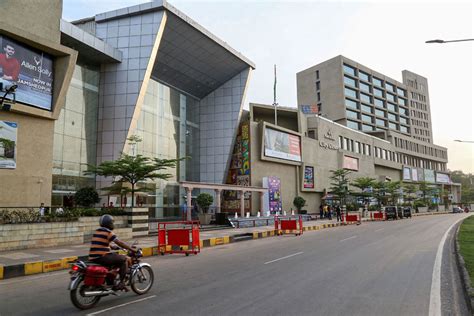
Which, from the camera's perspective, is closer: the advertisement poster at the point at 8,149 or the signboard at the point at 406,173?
the advertisement poster at the point at 8,149

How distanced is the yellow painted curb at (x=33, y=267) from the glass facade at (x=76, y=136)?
1613 cm

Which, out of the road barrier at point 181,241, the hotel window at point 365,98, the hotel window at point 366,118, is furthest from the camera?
the hotel window at point 365,98

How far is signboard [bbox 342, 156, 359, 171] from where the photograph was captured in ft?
204

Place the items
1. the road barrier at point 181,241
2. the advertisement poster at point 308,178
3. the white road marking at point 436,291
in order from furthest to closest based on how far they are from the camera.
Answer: the advertisement poster at point 308,178 → the road barrier at point 181,241 → the white road marking at point 436,291

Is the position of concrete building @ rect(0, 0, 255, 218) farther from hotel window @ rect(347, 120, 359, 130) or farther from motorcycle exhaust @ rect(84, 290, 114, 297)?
hotel window @ rect(347, 120, 359, 130)

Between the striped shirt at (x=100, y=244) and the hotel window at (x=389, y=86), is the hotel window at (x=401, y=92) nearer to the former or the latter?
the hotel window at (x=389, y=86)

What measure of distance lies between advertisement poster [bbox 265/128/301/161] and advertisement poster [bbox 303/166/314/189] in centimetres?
262

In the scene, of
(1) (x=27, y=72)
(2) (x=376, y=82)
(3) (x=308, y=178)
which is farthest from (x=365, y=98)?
(1) (x=27, y=72)

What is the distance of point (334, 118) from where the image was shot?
86.5 meters

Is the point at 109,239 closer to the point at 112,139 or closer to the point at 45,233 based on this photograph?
the point at 45,233

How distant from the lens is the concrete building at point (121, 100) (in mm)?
21469

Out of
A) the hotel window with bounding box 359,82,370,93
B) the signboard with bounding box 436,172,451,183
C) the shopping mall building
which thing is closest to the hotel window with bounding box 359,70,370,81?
the hotel window with bounding box 359,82,370,93

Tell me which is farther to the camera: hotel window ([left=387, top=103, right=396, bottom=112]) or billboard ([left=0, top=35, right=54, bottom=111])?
hotel window ([left=387, top=103, right=396, bottom=112])

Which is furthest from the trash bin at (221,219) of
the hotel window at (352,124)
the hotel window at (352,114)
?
the hotel window at (352,114)
